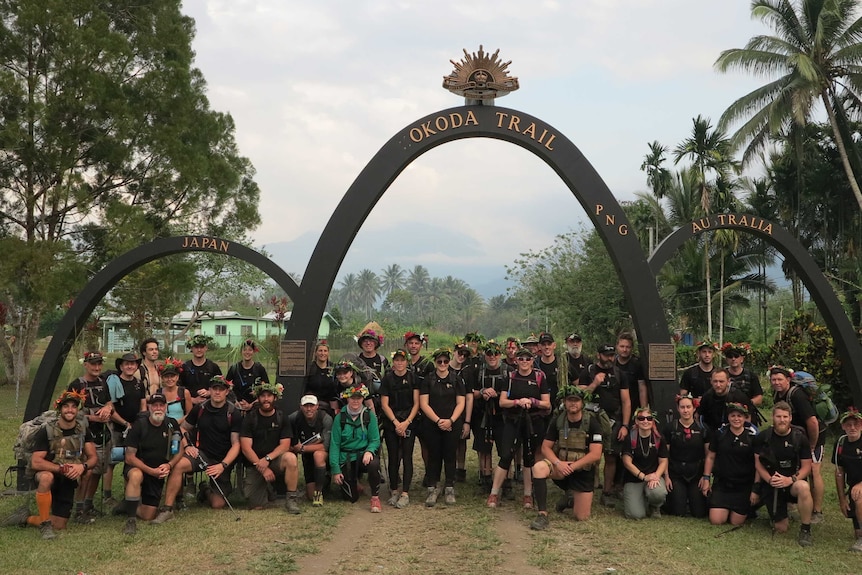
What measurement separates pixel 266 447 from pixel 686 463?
4221 mm

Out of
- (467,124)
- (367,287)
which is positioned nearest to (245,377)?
(467,124)

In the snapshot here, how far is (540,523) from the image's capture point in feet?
22.7

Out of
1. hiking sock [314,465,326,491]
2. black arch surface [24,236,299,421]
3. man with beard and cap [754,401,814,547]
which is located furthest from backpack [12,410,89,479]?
man with beard and cap [754,401,814,547]

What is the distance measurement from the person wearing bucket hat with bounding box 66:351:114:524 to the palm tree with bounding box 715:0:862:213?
21.3 m

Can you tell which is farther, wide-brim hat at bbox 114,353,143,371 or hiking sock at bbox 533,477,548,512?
wide-brim hat at bbox 114,353,143,371

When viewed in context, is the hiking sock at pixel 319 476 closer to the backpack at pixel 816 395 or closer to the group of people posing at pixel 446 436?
the group of people posing at pixel 446 436

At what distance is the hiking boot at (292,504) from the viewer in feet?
24.3

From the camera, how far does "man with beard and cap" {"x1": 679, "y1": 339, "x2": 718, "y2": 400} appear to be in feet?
26.4

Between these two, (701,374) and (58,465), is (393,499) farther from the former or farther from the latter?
(701,374)

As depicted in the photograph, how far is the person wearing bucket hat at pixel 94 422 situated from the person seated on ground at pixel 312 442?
1777 mm

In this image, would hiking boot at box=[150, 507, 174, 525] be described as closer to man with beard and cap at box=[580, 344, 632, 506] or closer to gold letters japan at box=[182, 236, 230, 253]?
gold letters japan at box=[182, 236, 230, 253]

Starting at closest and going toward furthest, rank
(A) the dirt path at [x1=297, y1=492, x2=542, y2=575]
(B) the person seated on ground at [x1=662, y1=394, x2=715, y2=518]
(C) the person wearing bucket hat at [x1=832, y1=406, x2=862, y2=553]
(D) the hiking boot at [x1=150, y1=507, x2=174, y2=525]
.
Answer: (A) the dirt path at [x1=297, y1=492, x2=542, y2=575] → (C) the person wearing bucket hat at [x1=832, y1=406, x2=862, y2=553] → (D) the hiking boot at [x1=150, y1=507, x2=174, y2=525] → (B) the person seated on ground at [x1=662, y1=394, x2=715, y2=518]

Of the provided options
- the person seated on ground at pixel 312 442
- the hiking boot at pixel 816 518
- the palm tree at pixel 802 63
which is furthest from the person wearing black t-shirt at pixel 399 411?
the palm tree at pixel 802 63

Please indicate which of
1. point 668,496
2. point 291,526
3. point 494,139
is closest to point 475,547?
point 291,526
